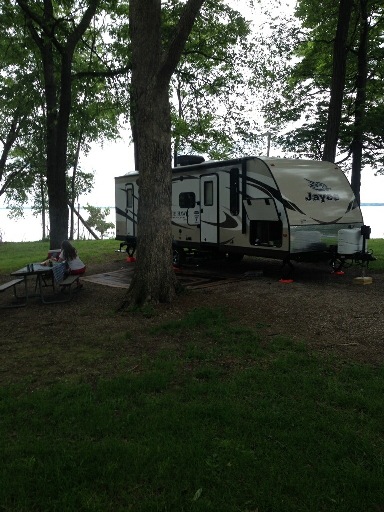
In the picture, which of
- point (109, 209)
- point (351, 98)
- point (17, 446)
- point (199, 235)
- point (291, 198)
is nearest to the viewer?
point (17, 446)

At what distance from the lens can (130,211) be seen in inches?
587

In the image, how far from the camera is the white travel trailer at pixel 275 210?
9.77m

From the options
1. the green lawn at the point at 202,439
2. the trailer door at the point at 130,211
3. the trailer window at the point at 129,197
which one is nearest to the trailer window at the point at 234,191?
the trailer door at the point at 130,211

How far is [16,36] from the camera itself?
13.9m

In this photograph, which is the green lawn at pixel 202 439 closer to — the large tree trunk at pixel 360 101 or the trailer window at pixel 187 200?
the trailer window at pixel 187 200

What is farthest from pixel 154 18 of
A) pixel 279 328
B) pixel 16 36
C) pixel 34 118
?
pixel 34 118

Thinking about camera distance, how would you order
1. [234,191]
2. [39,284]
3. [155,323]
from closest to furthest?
[155,323] → [39,284] → [234,191]

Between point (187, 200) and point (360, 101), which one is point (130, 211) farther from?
point (360, 101)

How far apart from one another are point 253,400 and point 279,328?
2.45 m

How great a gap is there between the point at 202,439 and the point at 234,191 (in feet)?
27.4

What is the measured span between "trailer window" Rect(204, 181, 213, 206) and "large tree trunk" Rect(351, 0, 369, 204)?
18.7 ft

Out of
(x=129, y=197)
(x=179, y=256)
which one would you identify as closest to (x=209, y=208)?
(x=179, y=256)

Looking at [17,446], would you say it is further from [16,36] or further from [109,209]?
[109,209]

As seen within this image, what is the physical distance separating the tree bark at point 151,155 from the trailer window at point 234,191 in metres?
3.39
